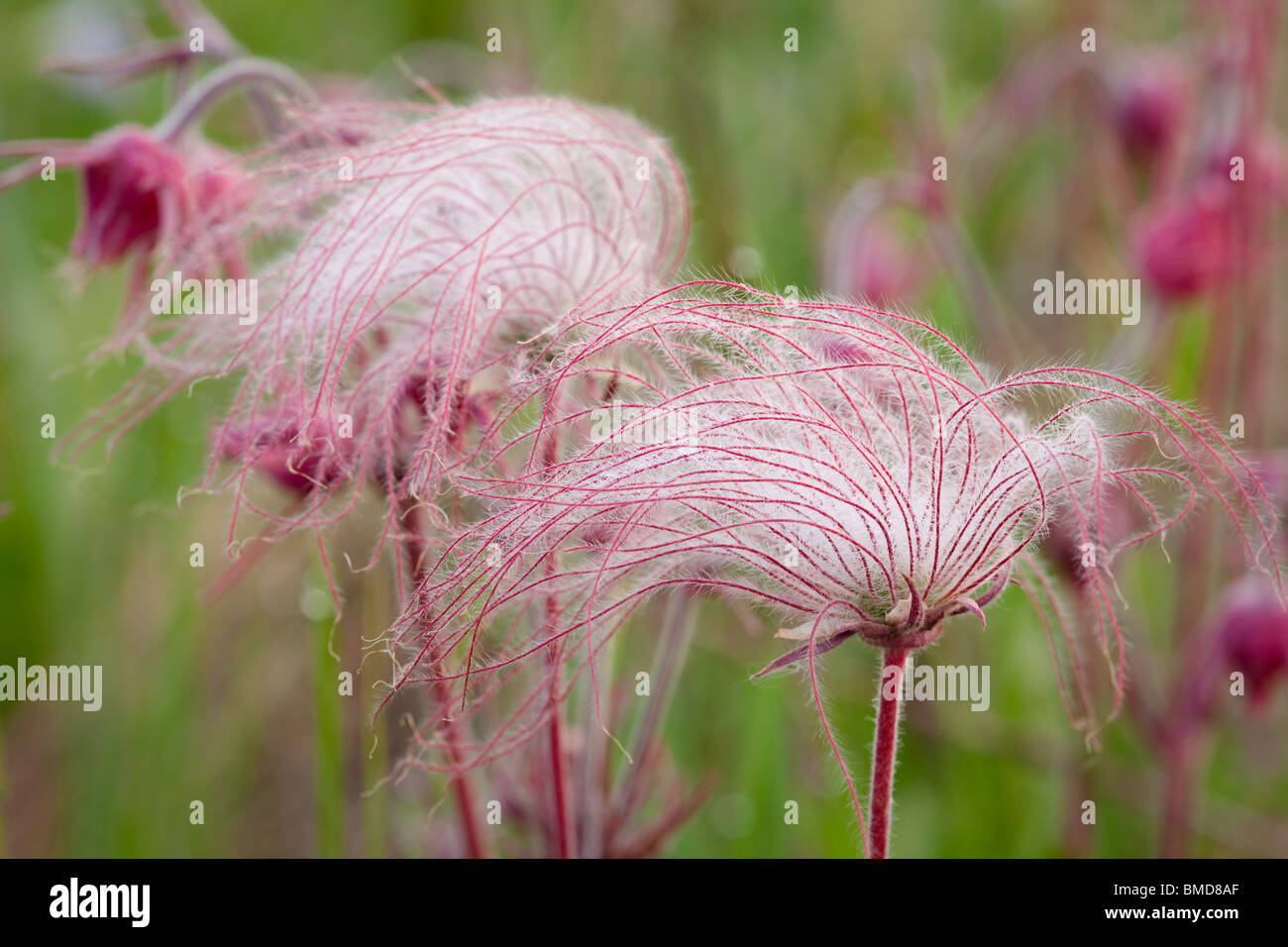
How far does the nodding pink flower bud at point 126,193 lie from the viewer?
1338 mm

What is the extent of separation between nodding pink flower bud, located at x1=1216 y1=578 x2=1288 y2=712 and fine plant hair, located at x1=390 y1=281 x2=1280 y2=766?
756mm

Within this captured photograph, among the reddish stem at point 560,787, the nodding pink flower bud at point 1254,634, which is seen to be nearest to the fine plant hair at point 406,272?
the reddish stem at point 560,787

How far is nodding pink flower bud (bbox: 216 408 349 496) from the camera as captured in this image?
1061mm

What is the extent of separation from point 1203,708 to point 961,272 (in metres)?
0.74

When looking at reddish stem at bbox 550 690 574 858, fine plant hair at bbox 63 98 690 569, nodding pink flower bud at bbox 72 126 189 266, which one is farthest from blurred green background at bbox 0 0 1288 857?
reddish stem at bbox 550 690 574 858

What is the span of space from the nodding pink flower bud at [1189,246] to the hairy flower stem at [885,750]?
1292 millimetres

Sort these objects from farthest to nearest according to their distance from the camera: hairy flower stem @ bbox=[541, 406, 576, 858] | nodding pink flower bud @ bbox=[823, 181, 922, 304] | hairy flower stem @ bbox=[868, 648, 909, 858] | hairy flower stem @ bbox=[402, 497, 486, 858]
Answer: nodding pink flower bud @ bbox=[823, 181, 922, 304] < hairy flower stem @ bbox=[402, 497, 486, 858] < hairy flower stem @ bbox=[541, 406, 576, 858] < hairy flower stem @ bbox=[868, 648, 909, 858]

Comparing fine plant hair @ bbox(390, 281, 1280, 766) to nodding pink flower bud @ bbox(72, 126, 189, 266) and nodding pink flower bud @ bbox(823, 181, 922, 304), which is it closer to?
nodding pink flower bud @ bbox(823, 181, 922, 304)

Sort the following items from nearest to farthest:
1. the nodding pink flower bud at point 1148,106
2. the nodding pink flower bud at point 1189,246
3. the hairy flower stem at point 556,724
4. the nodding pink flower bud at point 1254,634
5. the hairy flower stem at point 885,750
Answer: the hairy flower stem at point 885,750 → the hairy flower stem at point 556,724 → the nodding pink flower bud at point 1254,634 → the nodding pink flower bud at point 1189,246 → the nodding pink flower bud at point 1148,106

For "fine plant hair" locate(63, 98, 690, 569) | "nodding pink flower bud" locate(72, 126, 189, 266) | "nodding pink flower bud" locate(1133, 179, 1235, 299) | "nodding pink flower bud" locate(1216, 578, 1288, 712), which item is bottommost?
"nodding pink flower bud" locate(1216, 578, 1288, 712)

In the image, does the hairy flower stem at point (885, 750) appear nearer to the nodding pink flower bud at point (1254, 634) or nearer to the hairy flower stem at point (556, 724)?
the hairy flower stem at point (556, 724)

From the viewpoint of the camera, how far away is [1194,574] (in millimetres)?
2164

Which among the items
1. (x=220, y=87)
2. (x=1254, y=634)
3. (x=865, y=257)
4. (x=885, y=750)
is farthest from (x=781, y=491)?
(x=865, y=257)

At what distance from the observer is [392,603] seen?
1.74m
